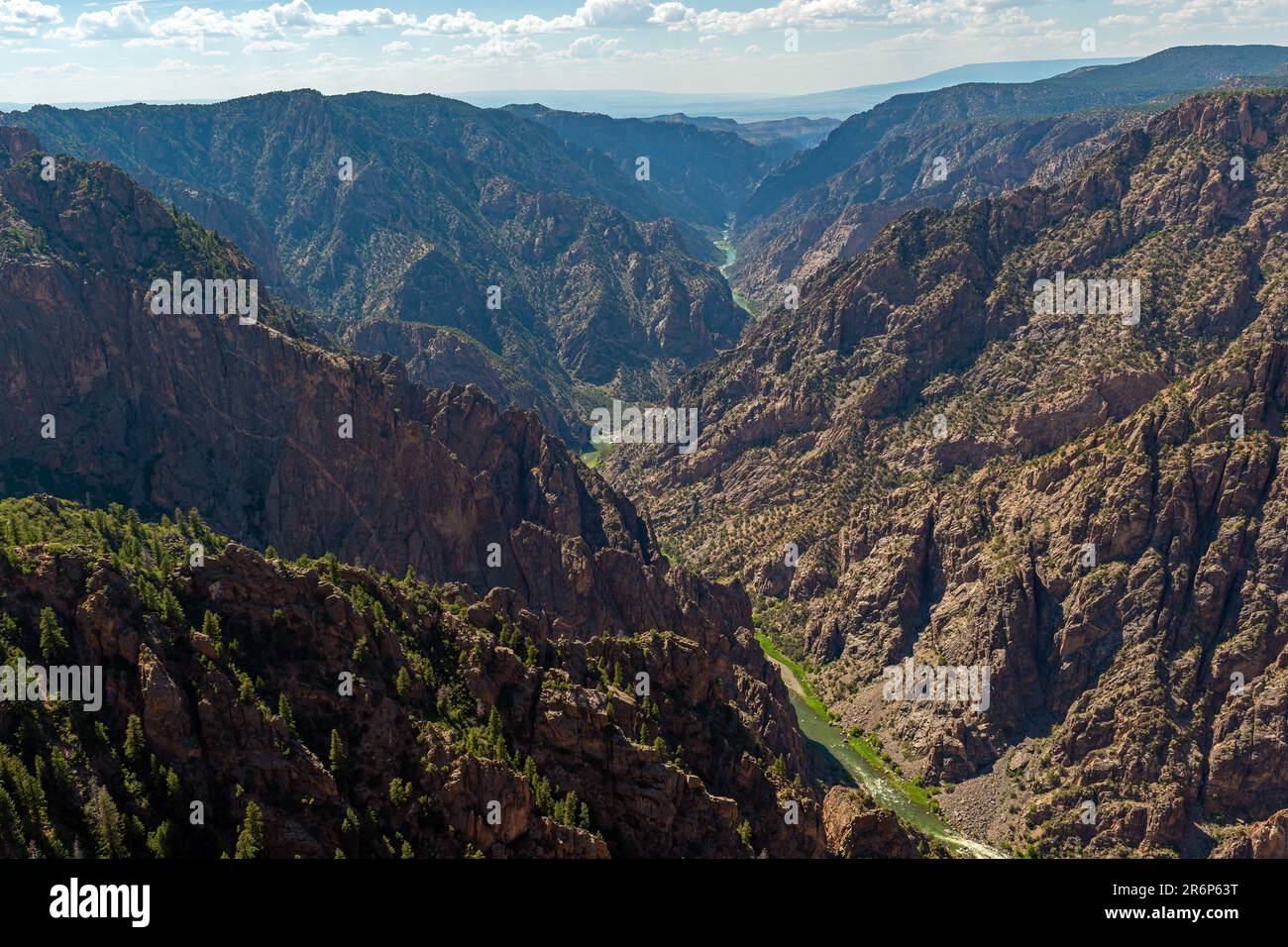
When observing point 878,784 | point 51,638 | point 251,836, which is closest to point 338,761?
point 251,836

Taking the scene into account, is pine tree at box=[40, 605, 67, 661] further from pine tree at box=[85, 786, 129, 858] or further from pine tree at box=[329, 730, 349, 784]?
pine tree at box=[329, 730, 349, 784]

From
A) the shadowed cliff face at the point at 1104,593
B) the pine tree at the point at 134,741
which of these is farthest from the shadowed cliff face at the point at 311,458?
the pine tree at the point at 134,741

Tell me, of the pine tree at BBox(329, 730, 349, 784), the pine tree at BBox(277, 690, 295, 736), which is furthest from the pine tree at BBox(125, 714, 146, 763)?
the pine tree at BBox(329, 730, 349, 784)

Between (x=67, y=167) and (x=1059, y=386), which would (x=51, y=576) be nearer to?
(x=67, y=167)

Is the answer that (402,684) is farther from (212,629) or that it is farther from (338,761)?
(212,629)

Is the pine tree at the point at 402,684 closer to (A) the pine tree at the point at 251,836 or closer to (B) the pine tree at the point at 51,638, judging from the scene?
(A) the pine tree at the point at 251,836

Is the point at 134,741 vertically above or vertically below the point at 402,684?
above

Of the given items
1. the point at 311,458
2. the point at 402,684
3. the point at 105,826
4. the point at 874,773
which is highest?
the point at 311,458

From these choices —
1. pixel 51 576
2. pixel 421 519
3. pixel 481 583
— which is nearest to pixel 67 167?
pixel 421 519
